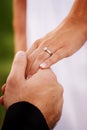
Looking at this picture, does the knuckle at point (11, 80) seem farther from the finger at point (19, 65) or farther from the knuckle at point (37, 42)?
the knuckle at point (37, 42)

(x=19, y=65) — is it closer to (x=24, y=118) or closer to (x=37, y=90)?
(x=37, y=90)

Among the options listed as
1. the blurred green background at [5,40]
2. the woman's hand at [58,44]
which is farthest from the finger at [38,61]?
the blurred green background at [5,40]

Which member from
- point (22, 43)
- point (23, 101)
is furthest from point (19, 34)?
point (23, 101)

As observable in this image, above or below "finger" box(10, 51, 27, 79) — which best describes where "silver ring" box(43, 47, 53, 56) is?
above

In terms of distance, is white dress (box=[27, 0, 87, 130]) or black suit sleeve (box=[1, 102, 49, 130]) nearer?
black suit sleeve (box=[1, 102, 49, 130])

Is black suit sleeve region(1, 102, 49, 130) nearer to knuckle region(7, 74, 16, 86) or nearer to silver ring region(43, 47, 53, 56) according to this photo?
knuckle region(7, 74, 16, 86)

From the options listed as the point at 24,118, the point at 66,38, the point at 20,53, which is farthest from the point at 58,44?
the point at 24,118

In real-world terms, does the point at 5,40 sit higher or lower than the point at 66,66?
higher

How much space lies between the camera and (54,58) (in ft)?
4.26

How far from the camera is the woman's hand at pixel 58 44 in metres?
1.29

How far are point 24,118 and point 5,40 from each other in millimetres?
351

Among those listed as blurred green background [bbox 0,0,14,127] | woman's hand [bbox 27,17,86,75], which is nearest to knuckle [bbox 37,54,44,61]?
woman's hand [bbox 27,17,86,75]

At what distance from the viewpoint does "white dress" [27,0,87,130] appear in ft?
4.32

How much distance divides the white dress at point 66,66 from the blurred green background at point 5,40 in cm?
8
